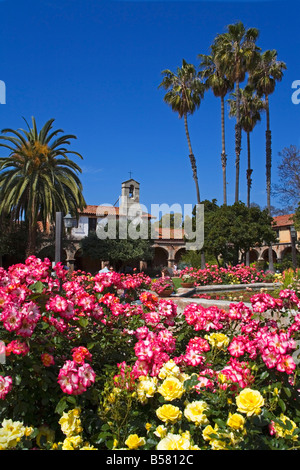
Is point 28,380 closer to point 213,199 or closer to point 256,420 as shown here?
point 256,420

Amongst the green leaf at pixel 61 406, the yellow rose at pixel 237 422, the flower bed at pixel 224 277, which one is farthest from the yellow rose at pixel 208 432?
the flower bed at pixel 224 277

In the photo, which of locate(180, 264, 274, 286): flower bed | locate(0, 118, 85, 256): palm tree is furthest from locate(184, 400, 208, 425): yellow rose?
locate(0, 118, 85, 256): palm tree

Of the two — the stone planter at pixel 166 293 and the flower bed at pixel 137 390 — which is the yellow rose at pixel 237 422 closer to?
the flower bed at pixel 137 390

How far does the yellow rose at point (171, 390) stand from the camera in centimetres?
186

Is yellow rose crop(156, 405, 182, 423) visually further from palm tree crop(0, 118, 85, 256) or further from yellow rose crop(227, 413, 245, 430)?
palm tree crop(0, 118, 85, 256)

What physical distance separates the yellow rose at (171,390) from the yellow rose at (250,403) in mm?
297

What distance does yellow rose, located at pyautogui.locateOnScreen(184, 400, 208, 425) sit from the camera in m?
1.79

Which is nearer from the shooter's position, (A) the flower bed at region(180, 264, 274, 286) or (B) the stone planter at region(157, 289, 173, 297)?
(B) the stone planter at region(157, 289, 173, 297)

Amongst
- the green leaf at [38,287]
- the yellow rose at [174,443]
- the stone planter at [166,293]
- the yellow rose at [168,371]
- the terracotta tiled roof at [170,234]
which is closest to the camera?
the yellow rose at [174,443]

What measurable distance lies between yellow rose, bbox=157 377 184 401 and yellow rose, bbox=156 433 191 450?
0.22 m

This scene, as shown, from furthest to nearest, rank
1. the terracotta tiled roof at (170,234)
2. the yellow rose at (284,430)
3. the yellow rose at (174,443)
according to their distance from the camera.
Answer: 1. the terracotta tiled roof at (170,234)
2. the yellow rose at (284,430)
3. the yellow rose at (174,443)

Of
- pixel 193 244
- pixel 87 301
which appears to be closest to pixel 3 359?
pixel 87 301

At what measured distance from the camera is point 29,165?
1969 centimetres

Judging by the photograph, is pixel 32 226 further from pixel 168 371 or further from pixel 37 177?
pixel 168 371
